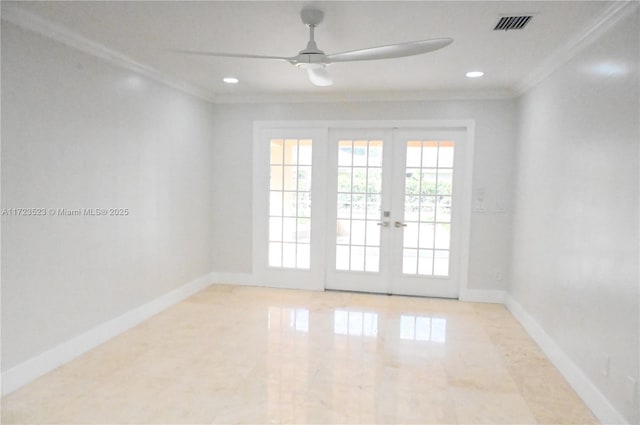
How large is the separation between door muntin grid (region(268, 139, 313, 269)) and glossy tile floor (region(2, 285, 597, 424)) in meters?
1.08

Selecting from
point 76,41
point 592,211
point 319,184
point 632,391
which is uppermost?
point 76,41

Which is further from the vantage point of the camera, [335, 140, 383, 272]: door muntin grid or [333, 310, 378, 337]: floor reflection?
[335, 140, 383, 272]: door muntin grid

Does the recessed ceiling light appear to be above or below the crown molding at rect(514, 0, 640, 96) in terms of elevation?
above

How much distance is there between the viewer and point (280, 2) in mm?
2459

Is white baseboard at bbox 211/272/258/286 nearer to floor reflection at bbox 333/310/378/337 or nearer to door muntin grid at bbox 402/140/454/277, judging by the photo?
floor reflection at bbox 333/310/378/337

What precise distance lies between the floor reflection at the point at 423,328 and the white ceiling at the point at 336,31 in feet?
8.01

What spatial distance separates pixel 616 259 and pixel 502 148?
8.65 feet

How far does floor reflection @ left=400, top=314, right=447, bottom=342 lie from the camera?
3.82 metres

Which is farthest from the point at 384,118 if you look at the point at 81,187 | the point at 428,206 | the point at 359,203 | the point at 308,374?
the point at 81,187

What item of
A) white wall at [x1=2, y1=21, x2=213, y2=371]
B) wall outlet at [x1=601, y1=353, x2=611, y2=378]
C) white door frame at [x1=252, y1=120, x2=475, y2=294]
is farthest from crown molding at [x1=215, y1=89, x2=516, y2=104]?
wall outlet at [x1=601, y1=353, x2=611, y2=378]

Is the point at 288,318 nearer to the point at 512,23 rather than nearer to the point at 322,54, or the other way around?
the point at 322,54

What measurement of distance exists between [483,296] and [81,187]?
431cm

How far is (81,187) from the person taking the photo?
10.8 feet

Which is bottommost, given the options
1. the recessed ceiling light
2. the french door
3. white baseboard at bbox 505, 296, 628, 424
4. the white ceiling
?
white baseboard at bbox 505, 296, 628, 424
